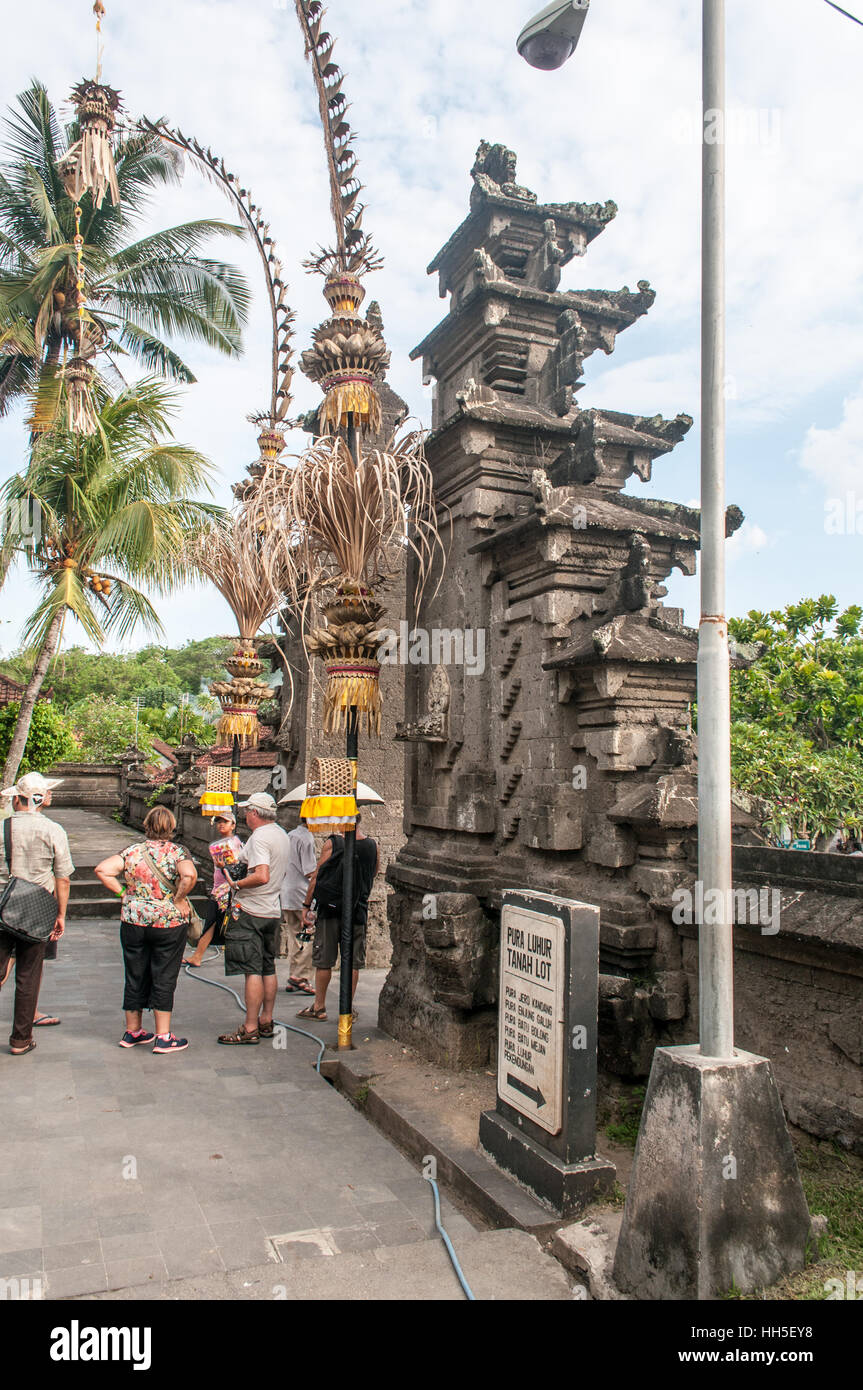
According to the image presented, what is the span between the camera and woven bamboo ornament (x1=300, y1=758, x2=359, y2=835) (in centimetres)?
605

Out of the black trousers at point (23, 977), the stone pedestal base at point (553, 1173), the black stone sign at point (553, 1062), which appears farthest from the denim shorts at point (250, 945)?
the stone pedestal base at point (553, 1173)

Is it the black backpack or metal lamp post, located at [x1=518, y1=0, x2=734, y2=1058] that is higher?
metal lamp post, located at [x1=518, y1=0, x2=734, y2=1058]

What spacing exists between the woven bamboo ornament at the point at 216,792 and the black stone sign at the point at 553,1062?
187 inches

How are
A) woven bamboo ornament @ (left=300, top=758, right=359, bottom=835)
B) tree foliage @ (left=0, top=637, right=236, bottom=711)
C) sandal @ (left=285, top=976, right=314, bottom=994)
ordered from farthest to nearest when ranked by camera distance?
tree foliage @ (left=0, top=637, right=236, bottom=711) < sandal @ (left=285, top=976, right=314, bottom=994) < woven bamboo ornament @ (left=300, top=758, right=359, bottom=835)

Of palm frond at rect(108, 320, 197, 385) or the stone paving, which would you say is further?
palm frond at rect(108, 320, 197, 385)

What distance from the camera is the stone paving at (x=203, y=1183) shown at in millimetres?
3459

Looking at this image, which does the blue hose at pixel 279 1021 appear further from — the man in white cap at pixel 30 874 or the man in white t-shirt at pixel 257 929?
the man in white cap at pixel 30 874

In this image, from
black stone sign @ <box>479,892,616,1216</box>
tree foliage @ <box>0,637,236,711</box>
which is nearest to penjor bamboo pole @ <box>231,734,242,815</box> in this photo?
black stone sign @ <box>479,892,616,1216</box>

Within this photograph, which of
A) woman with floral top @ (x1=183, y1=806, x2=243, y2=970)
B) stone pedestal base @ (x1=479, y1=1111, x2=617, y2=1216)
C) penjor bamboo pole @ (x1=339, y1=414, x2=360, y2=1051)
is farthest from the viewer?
woman with floral top @ (x1=183, y1=806, x2=243, y2=970)

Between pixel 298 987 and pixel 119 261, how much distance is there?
12.9m

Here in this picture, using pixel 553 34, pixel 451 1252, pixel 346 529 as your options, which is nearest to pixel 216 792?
pixel 346 529

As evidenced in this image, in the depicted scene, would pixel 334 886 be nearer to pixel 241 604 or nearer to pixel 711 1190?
pixel 241 604

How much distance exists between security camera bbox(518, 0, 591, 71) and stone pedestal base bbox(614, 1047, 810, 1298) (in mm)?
4059

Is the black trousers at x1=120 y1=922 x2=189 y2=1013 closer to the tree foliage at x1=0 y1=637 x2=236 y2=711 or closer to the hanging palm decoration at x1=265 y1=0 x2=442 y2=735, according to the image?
the hanging palm decoration at x1=265 y1=0 x2=442 y2=735
